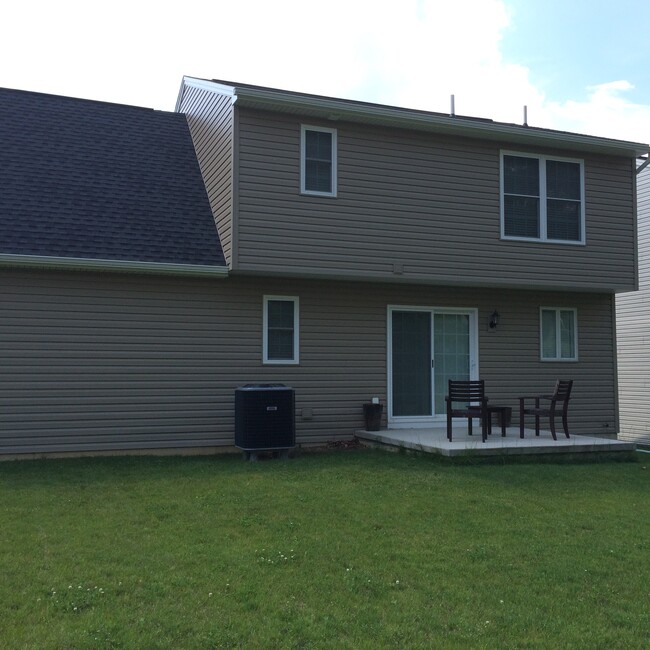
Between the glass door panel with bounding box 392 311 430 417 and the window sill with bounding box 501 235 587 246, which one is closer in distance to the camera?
the window sill with bounding box 501 235 587 246

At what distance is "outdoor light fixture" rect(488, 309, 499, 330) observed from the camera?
12734 millimetres

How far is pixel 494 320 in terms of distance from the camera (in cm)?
1273

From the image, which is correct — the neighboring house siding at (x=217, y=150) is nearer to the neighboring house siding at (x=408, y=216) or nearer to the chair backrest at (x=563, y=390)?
the neighboring house siding at (x=408, y=216)

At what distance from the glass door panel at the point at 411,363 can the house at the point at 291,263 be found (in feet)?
0.10

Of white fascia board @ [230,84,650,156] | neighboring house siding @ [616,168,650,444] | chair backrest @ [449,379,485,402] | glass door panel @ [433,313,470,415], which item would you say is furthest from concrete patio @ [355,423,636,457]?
neighboring house siding @ [616,168,650,444]

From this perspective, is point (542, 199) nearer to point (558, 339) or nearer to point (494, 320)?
point (494, 320)

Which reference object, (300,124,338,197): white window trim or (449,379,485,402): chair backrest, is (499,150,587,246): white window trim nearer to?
(300,124,338,197): white window trim

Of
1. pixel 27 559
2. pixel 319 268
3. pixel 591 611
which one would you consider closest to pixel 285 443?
pixel 319 268

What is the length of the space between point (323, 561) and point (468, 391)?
505 cm

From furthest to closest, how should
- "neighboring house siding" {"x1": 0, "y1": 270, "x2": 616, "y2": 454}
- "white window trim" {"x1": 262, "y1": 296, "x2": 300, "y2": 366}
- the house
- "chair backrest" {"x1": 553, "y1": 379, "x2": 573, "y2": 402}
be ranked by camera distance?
"white window trim" {"x1": 262, "y1": 296, "x2": 300, "y2": 366}
"chair backrest" {"x1": 553, "y1": 379, "x2": 573, "y2": 402}
the house
"neighboring house siding" {"x1": 0, "y1": 270, "x2": 616, "y2": 454}

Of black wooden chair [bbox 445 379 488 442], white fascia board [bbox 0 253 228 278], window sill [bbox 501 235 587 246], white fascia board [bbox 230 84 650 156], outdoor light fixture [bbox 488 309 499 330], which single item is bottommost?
black wooden chair [bbox 445 379 488 442]

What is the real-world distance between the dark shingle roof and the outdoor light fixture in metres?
4.96

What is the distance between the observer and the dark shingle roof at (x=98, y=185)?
10352 mm

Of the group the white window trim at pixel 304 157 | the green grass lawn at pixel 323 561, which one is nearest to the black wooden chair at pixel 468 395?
the green grass lawn at pixel 323 561
